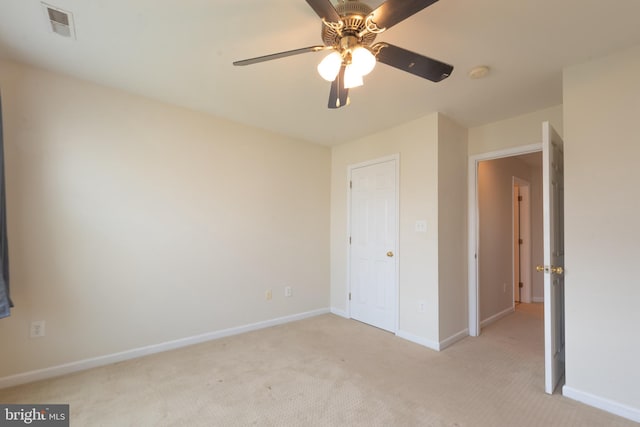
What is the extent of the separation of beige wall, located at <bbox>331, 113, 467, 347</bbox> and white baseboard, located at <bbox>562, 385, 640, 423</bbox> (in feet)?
3.39

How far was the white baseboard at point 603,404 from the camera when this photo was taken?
184cm

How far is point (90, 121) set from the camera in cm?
247

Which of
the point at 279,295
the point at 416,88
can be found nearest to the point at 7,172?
the point at 279,295

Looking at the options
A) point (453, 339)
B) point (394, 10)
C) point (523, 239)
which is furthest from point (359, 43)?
point (523, 239)

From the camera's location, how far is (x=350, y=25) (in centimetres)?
136

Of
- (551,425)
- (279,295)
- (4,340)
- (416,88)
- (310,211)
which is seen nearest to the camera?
(551,425)

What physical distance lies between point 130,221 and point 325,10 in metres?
2.43

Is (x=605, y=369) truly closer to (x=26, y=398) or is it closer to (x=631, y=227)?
(x=631, y=227)

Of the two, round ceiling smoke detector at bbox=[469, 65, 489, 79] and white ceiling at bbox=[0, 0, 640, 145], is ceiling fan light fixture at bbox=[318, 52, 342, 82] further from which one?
round ceiling smoke detector at bbox=[469, 65, 489, 79]

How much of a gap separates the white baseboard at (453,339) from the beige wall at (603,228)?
101cm

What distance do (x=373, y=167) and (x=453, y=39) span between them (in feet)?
6.26

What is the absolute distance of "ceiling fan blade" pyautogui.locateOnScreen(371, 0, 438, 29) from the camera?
1.18 m

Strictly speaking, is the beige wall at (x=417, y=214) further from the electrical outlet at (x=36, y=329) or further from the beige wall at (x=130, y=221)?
the electrical outlet at (x=36, y=329)

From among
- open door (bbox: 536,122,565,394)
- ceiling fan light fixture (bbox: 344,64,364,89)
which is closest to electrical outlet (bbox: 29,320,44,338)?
ceiling fan light fixture (bbox: 344,64,364,89)
